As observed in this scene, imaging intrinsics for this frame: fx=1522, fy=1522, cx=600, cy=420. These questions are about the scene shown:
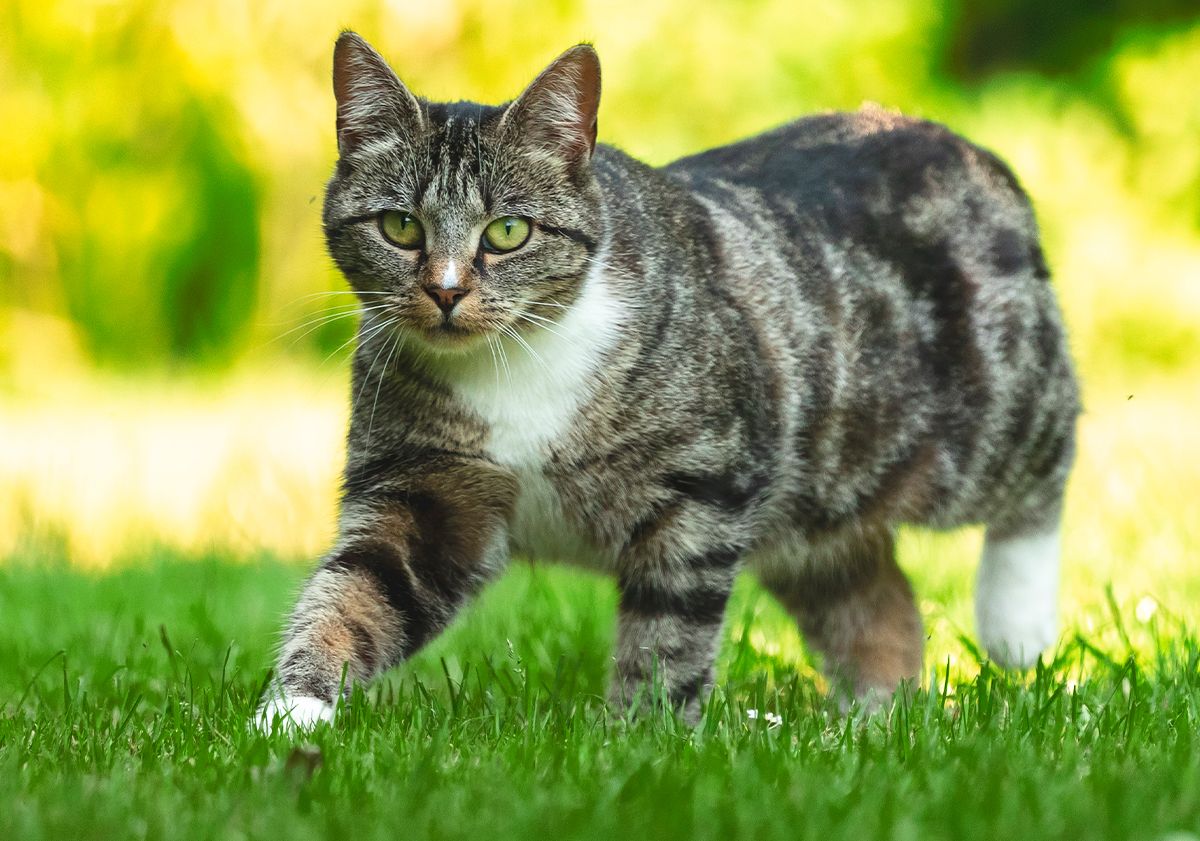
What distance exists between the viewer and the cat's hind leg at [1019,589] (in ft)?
11.8

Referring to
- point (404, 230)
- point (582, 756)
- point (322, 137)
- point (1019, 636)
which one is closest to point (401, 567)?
point (404, 230)

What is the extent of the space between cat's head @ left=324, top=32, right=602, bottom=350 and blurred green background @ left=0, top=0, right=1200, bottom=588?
4.12 m

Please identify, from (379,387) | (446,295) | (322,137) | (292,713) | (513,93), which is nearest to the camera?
(292,713)

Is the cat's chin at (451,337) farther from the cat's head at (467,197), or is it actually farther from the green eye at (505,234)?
the green eye at (505,234)

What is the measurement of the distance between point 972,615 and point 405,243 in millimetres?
1976

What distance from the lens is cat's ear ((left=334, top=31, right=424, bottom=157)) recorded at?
2.85 metres

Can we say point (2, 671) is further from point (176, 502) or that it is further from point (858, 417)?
point (176, 502)

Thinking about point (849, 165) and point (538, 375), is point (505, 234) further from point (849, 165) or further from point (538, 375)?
point (849, 165)

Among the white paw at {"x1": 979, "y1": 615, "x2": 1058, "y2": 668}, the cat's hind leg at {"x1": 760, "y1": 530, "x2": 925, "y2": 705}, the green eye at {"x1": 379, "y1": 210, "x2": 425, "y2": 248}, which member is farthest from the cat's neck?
the white paw at {"x1": 979, "y1": 615, "x2": 1058, "y2": 668}

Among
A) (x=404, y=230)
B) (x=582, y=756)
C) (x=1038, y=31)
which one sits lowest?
(x=582, y=756)

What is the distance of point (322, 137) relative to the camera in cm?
838

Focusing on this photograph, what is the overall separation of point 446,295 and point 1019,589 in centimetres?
168

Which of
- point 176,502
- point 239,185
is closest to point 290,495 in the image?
point 176,502

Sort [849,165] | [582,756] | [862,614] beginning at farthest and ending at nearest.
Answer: [862,614]
[849,165]
[582,756]
